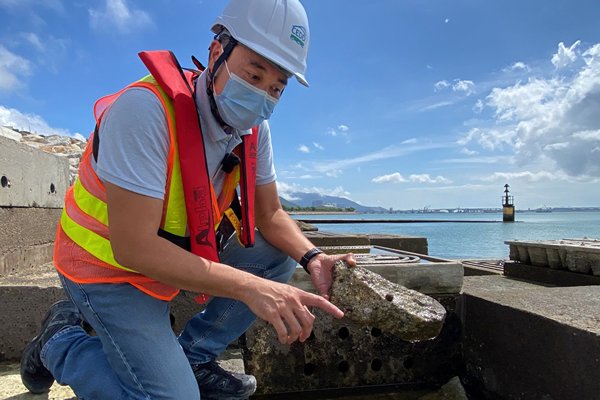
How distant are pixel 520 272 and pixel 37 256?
4935mm

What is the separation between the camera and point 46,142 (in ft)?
26.6

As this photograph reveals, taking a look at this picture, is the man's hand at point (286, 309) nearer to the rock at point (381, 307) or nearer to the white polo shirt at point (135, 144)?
the white polo shirt at point (135, 144)

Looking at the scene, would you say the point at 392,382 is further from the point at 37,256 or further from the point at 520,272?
the point at 37,256

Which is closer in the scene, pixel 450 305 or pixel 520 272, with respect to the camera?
pixel 450 305

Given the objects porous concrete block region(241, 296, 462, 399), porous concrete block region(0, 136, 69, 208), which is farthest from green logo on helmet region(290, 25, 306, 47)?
porous concrete block region(0, 136, 69, 208)

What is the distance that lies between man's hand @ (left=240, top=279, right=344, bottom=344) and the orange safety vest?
0.34 metres

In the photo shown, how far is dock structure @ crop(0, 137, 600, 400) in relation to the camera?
2.52m

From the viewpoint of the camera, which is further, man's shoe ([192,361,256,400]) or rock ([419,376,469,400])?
rock ([419,376,469,400])

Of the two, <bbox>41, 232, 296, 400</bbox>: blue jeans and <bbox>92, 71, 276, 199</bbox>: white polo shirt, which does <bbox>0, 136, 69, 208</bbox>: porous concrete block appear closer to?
<bbox>41, 232, 296, 400</bbox>: blue jeans

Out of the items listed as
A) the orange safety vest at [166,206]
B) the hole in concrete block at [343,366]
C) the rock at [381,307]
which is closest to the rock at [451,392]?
the hole in concrete block at [343,366]

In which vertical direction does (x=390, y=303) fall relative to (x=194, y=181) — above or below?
below

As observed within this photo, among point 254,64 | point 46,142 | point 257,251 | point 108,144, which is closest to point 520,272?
point 257,251

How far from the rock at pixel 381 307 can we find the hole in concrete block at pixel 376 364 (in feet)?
2.67

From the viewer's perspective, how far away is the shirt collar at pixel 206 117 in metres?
2.00
